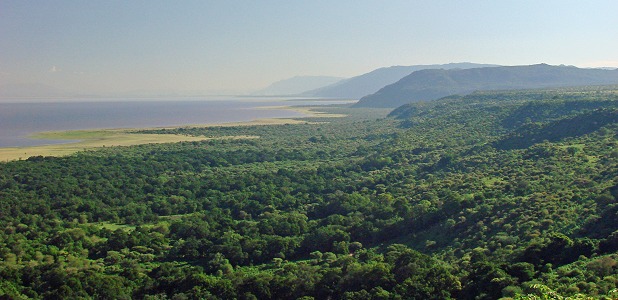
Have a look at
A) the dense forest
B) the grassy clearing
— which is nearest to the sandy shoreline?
the grassy clearing

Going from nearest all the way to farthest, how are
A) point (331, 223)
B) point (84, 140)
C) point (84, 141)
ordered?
point (331, 223)
point (84, 141)
point (84, 140)

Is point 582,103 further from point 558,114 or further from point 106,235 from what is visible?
point 106,235


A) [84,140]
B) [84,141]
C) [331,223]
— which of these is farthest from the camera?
[84,140]

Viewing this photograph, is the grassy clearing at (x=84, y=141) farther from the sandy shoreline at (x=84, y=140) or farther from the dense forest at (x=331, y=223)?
the dense forest at (x=331, y=223)

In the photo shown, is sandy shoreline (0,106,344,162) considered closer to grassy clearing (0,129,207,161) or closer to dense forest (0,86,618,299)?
grassy clearing (0,129,207,161)

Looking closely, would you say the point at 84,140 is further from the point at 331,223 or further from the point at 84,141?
the point at 331,223

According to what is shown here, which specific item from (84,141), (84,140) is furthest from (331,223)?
(84,140)

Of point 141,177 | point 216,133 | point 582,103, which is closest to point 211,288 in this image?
point 141,177

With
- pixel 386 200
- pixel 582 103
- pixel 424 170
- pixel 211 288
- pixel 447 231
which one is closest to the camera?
pixel 211 288
